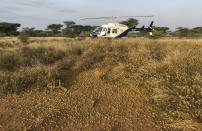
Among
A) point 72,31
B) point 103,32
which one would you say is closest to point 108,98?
point 103,32

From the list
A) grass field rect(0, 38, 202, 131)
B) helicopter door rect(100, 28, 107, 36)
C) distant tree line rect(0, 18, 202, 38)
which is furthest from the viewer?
distant tree line rect(0, 18, 202, 38)

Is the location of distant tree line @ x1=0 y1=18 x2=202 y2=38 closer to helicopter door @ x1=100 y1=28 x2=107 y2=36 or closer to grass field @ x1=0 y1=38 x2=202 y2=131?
helicopter door @ x1=100 y1=28 x2=107 y2=36

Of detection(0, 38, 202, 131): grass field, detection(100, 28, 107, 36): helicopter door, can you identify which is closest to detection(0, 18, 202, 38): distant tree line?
detection(100, 28, 107, 36): helicopter door

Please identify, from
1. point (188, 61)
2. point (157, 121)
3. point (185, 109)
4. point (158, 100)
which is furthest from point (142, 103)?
point (188, 61)

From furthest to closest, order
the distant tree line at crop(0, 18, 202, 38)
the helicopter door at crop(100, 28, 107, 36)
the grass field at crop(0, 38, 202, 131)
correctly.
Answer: the distant tree line at crop(0, 18, 202, 38), the helicopter door at crop(100, 28, 107, 36), the grass field at crop(0, 38, 202, 131)

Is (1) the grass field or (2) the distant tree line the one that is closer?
(1) the grass field

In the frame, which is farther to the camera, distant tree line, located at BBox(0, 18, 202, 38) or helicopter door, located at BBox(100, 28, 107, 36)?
distant tree line, located at BBox(0, 18, 202, 38)

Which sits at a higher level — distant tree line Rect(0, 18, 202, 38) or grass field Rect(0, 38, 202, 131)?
distant tree line Rect(0, 18, 202, 38)

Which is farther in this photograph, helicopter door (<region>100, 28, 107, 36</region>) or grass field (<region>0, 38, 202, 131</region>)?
helicopter door (<region>100, 28, 107, 36</region>)

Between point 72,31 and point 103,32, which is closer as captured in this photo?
point 103,32

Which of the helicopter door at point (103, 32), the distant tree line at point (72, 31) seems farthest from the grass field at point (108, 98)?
the distant tree line at point (72, 31)

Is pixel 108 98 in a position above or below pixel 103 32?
below

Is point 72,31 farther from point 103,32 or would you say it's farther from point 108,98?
point 108,98

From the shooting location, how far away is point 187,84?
2289 mm
